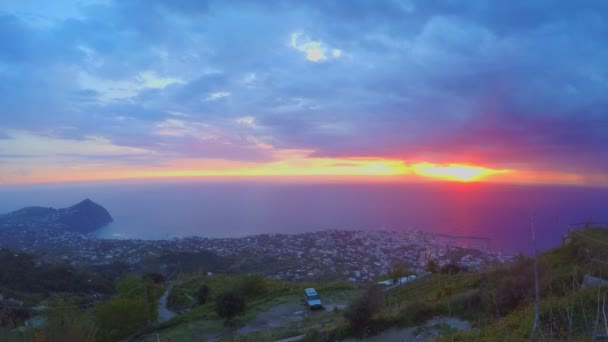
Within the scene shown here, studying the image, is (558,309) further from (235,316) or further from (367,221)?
(367,221)

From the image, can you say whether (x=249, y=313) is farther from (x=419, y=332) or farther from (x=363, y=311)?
(x=419, y=332)

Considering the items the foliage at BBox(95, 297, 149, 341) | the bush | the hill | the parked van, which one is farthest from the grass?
the hill

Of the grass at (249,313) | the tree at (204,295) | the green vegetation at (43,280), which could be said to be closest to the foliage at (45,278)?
the green vegetation at (43,280)

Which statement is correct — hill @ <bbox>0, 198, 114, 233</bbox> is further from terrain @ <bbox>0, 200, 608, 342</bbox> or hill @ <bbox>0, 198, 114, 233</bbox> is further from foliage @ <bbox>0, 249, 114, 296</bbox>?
foliage @ <bbox>0, 249, 114, 296</bbox>

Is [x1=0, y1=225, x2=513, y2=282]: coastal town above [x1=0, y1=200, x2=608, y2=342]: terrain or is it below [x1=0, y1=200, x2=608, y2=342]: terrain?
below

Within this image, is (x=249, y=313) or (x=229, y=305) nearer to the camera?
(x=229, y=305)

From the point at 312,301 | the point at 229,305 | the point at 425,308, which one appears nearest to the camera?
the point at 425,308

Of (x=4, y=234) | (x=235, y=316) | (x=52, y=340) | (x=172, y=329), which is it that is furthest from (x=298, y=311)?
(x=4, y=234)

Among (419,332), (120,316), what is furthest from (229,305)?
(419,332)
